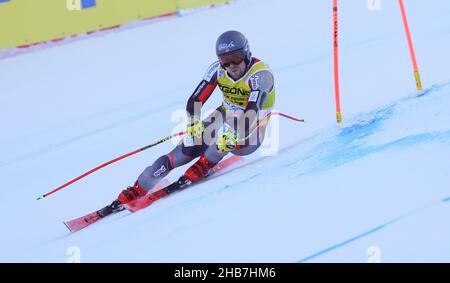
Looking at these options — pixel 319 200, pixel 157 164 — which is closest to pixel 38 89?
pixel 157 164

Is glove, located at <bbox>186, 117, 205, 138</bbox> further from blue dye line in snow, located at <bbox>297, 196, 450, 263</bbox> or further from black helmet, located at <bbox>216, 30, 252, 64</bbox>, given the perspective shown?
A: blue dye line in snow, located at <bbox>297, 196, 450, 263</bbox>

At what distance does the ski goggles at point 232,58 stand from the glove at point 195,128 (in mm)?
391

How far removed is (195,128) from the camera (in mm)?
4273

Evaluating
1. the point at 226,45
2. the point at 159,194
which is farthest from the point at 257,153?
the point at 226,45

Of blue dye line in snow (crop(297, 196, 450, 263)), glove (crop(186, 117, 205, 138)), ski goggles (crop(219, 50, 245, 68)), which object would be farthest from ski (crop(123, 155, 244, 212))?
blue dye line in snow (crop(297, 196, 450, 263))

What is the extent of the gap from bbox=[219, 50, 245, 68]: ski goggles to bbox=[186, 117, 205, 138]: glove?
39 cm

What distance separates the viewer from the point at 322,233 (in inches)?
129

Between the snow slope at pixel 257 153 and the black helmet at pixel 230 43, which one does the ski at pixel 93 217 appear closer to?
the snow slope at pixel 257 153

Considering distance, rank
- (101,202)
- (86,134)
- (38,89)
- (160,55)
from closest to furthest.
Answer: (101,202) → (86,134) → (38,89) → (160,55)

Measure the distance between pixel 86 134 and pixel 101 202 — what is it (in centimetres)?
144

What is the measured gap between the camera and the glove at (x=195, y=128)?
4.28m

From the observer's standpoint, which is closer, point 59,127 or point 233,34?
point 233,34

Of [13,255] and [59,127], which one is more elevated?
[59,127]
